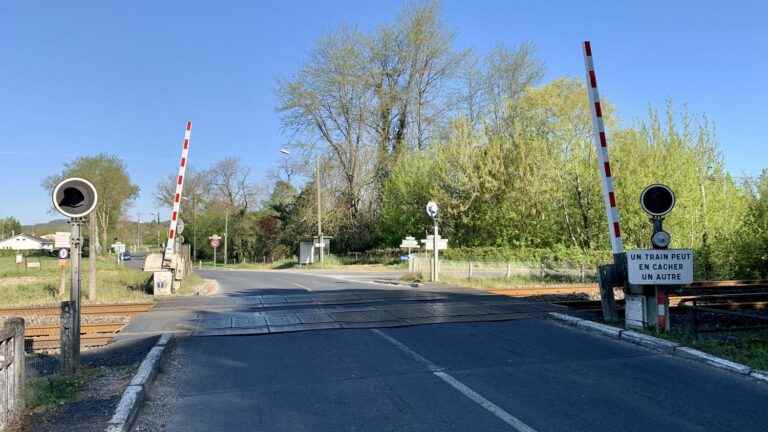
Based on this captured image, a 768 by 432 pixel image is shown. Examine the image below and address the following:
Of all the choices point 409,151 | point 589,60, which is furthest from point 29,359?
point 409,151

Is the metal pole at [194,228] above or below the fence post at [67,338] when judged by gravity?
above

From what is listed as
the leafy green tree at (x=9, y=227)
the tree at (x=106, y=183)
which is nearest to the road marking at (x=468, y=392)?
the tree at (x=106, y=183)

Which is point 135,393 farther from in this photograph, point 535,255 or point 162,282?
point 535,255

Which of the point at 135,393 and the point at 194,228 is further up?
the point at 194,228

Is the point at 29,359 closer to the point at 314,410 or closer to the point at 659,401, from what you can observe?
the point at 314,410

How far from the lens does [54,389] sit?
631 cm

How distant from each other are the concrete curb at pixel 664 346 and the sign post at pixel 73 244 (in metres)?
7.86

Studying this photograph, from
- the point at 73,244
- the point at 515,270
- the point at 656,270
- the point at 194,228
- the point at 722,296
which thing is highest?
the point at 194,228

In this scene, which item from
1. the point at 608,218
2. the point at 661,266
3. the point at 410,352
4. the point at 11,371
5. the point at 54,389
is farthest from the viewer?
the point at 608,218

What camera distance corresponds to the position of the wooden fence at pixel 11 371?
505 centimetres

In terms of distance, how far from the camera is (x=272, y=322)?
1162cm

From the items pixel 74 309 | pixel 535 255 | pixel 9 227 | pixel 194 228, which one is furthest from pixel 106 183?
pixel 9 227

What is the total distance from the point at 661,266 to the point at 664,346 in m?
1.57

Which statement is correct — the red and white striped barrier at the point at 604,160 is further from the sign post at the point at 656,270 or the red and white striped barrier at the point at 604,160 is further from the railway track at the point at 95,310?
the railway track at the point at 95,310
